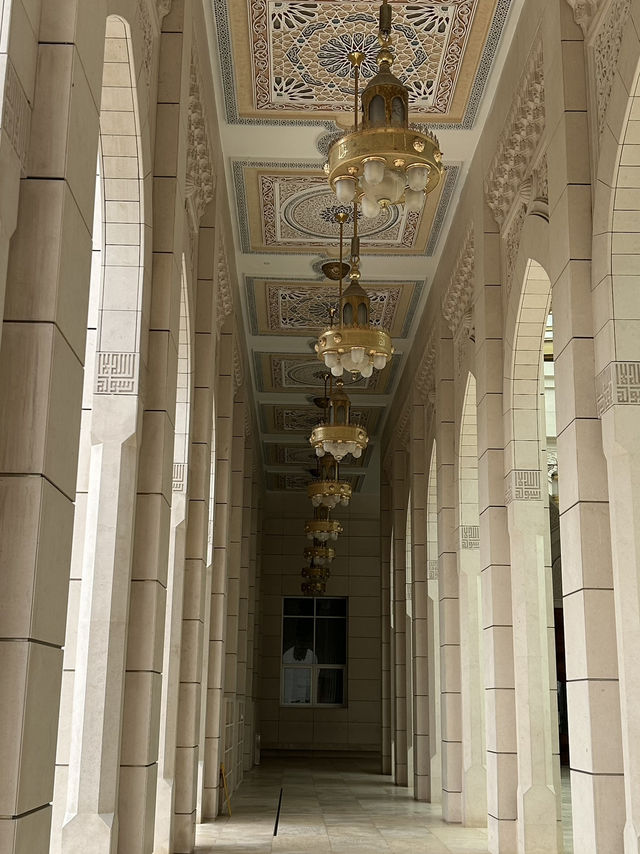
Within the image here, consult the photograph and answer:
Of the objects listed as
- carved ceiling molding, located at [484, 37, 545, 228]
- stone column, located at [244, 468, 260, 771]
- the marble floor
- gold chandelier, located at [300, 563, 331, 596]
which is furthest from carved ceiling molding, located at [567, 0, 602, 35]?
gold chandelier, located at [300, 563, 331, 596]

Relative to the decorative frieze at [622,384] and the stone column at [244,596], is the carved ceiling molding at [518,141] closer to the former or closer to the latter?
the decorative frieze at [622,384]

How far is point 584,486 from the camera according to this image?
5359 millimetres

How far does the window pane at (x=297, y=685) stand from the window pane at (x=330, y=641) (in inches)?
19.9

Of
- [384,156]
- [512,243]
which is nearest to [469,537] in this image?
[512,243]

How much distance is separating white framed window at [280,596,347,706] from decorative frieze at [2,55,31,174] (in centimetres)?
2140

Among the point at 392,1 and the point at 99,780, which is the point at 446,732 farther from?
the point at 392,1

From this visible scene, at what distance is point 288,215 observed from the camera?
33.4 ft

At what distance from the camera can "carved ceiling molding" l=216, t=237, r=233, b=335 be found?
9.42 meters

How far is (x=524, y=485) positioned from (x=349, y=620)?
Answer: 1672 cm

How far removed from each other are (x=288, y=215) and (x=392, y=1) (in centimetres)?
338

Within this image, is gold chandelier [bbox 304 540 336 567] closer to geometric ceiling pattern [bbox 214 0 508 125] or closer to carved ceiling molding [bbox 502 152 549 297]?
carved ceiling molding [bbox 502 152 549 297]

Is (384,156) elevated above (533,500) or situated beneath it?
elevated above

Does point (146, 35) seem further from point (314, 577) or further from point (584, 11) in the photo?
point (314, 577)

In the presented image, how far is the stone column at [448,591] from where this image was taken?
10.1 meters
